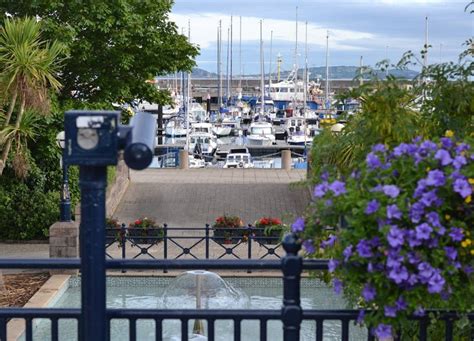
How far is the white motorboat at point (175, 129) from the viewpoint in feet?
209

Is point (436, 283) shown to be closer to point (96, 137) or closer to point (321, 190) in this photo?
point (321, 190)

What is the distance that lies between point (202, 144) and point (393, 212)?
170ft

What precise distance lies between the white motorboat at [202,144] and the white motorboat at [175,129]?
21.7ft

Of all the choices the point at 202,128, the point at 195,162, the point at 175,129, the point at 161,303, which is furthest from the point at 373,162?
the point at 175,129

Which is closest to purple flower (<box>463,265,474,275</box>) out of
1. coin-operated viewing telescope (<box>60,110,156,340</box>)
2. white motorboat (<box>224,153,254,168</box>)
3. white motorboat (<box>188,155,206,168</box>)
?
coin-operated viewing telescope (<box>60,110,156,340</box>)

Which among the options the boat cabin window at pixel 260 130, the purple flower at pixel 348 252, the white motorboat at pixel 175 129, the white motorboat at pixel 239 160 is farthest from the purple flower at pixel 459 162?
the white motorboat at pixel 175 129

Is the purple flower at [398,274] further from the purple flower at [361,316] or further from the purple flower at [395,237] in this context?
the purple flower at [361,316]

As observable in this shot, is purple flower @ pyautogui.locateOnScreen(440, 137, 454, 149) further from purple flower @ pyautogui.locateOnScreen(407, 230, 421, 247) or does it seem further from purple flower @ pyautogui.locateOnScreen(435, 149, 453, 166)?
purple flower @ pyautogui.locateOnScreen(407, 230, 421, 247)

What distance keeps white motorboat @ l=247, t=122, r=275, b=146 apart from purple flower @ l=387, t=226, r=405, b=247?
58.4 meters

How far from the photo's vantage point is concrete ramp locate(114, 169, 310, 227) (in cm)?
2633

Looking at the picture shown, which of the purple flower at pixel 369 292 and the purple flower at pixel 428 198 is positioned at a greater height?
the purple flower at pixel 428 198

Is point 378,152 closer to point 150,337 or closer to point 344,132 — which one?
point 344,132

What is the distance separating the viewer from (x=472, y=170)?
12.7 ft

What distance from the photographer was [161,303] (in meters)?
12.8
